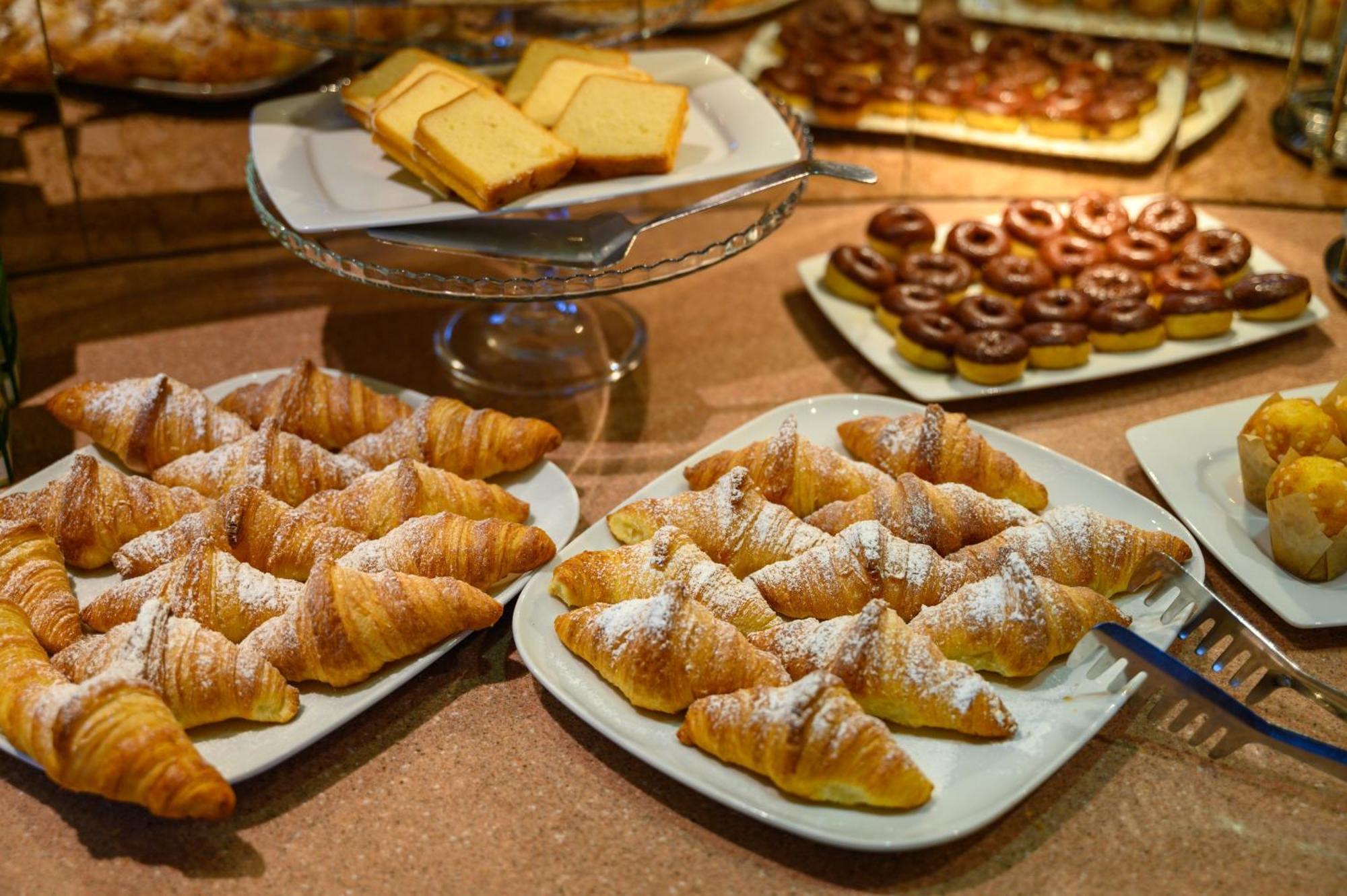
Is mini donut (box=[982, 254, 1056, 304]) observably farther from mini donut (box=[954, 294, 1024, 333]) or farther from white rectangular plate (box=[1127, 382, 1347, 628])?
white rectangular plate (box=[1127, 382, 1347, 628])

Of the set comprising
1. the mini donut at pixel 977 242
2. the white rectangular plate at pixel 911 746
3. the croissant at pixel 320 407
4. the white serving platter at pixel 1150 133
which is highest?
the white serving platter at pixel 1150 133

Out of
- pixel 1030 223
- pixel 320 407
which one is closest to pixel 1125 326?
pixel 1030 223

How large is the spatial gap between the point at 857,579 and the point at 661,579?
0.20 metres

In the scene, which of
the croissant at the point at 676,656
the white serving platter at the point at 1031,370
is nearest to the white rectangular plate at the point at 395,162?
the white serving platter at the point at 1031,370

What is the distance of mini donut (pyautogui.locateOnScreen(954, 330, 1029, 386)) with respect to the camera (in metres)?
1.67

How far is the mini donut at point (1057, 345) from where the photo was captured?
1709 millimetres

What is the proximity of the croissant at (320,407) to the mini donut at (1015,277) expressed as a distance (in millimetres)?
895

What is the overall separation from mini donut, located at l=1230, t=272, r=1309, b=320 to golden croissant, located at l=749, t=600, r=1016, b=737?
970 mm

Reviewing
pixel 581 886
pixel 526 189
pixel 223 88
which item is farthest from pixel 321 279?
pixel 581 886

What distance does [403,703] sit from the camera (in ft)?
4.08

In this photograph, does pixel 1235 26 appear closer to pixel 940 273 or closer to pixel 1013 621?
pixel 940 273

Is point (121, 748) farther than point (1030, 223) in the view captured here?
No

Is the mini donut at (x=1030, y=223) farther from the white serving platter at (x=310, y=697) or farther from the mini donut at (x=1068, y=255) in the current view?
the white serving platter at (x=310, y=697)

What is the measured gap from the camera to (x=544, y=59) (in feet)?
5.91
